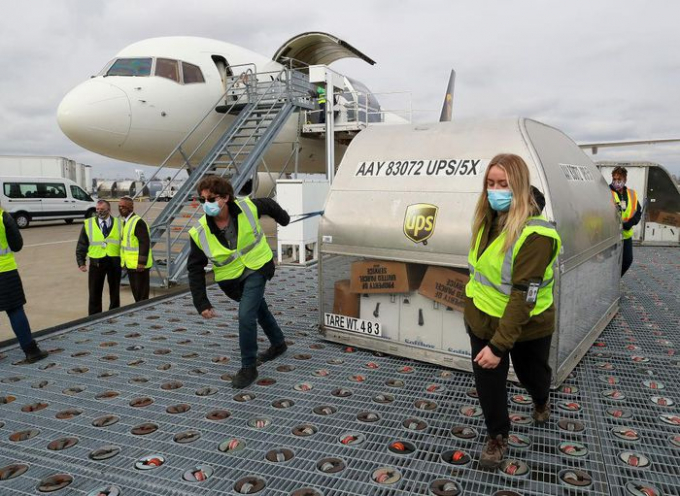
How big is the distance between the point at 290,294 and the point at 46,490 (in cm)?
452

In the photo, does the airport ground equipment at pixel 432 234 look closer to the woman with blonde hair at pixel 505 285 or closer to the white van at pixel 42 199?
the woman with blonde hair at pixel 505 285

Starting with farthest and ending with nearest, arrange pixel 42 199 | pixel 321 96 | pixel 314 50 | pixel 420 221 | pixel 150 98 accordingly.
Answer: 1. pixel 42 199
2. pixel 314 50
3. pixel 321 96
4. pixel 150 98
5. pixel 420 221

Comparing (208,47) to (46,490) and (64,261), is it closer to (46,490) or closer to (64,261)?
(64,261)

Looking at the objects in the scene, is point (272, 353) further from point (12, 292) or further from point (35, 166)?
point (35, 166)

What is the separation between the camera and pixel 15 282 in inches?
181

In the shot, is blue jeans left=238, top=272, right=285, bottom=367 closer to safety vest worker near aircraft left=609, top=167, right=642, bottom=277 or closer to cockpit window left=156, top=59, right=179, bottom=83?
safety vest worker near aircraft left=609, top=167, right=642, bottom=277

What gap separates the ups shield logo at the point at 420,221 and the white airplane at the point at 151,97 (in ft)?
26.8

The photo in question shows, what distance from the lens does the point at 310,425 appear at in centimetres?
333

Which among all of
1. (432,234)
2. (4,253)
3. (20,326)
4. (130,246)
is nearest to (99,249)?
(130,246)

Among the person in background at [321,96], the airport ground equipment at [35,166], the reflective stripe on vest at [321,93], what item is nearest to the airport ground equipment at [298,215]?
the person in background at [321,96]

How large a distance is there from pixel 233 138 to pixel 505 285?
30.0ft

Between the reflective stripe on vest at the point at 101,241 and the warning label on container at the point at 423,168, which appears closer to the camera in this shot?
the warning label on container at the point at 423,168

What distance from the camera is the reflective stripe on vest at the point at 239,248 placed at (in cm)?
402

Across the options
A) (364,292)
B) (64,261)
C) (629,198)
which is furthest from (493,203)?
(64,261)
